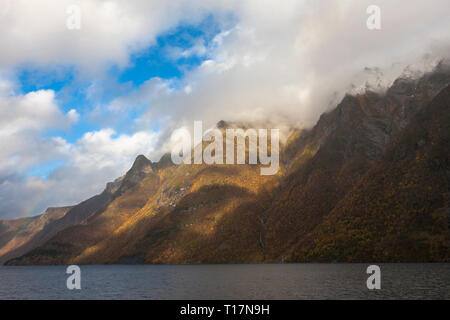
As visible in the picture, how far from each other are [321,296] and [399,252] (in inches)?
5191

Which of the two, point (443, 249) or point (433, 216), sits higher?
point (433, 216)
